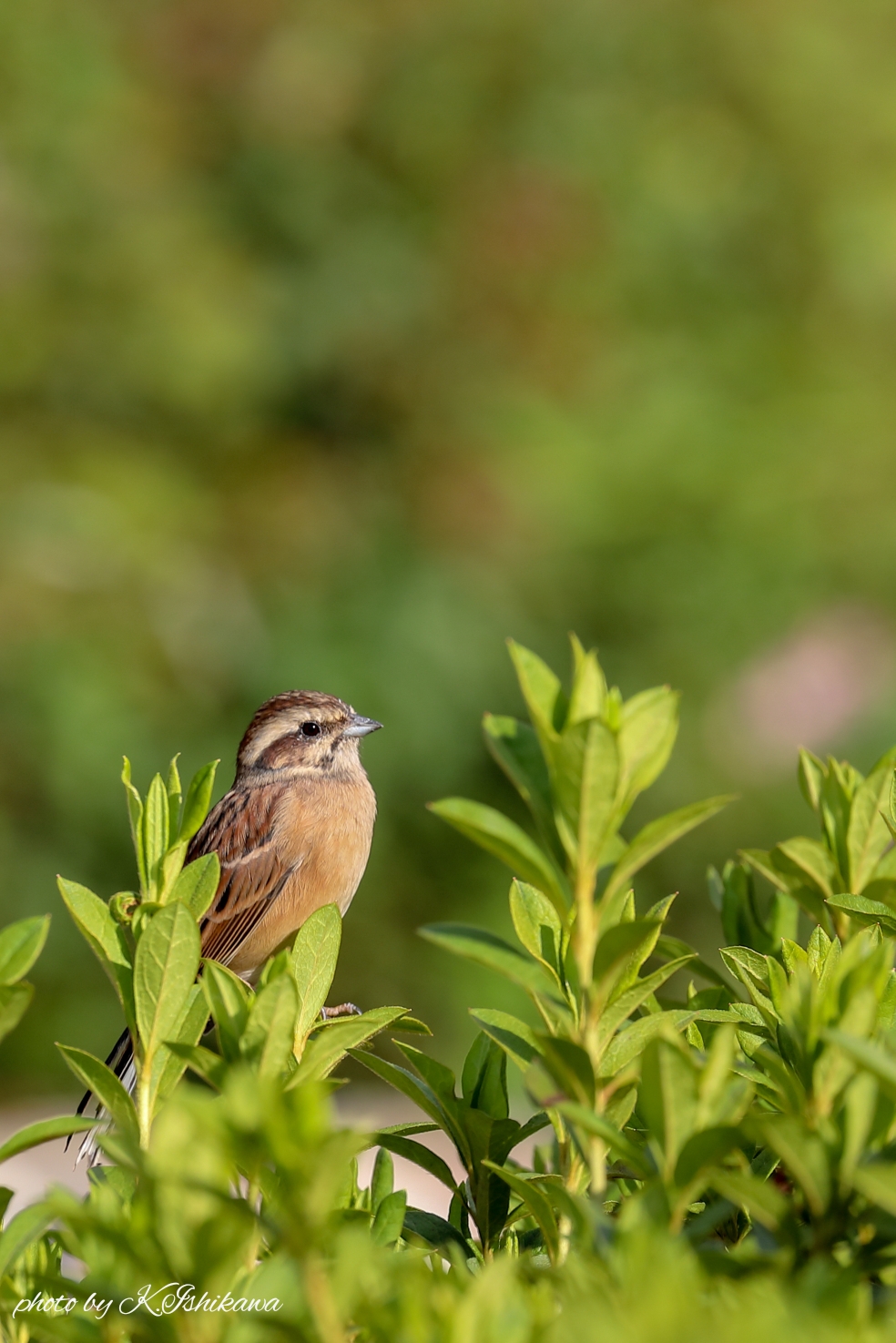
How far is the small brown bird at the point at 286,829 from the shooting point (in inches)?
140

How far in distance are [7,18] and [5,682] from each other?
3286mm

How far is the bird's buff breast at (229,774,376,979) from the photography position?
11.6 feet

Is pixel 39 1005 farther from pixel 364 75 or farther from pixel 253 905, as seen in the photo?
pixel 364 75

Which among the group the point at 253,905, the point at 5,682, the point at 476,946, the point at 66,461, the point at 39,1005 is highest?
the point at 66,461

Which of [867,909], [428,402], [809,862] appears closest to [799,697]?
[428,402]

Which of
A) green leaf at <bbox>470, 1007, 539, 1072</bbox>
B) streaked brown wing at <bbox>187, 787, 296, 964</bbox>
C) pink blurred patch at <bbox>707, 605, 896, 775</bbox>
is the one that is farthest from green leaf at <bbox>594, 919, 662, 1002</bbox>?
pink blurred patch at <bbox>707, 605, 896, 775</bbox>

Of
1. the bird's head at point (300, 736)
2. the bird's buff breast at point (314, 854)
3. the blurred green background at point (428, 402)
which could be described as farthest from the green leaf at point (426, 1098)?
the blurred green background at point (428, 402)

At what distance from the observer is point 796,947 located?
133cm

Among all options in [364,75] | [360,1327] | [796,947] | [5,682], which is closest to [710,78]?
[364,75]

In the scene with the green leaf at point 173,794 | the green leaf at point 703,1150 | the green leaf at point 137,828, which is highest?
the green leaf at point 173,794

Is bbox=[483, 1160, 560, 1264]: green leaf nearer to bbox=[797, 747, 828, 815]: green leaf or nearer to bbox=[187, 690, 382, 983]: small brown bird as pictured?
bbox=[797, 747, 828, 815]: green leaf

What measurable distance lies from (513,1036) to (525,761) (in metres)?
0.27

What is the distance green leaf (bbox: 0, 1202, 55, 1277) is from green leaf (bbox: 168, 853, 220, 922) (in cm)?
34

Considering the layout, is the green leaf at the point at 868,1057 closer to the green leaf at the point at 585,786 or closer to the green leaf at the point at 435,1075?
the green leaf at the point at 585,786
